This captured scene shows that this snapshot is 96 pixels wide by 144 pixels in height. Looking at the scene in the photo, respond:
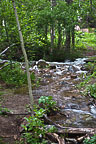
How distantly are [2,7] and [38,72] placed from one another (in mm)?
3617

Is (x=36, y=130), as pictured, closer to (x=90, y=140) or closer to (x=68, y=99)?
(x=90, y=140)

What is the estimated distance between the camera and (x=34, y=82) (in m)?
7.95

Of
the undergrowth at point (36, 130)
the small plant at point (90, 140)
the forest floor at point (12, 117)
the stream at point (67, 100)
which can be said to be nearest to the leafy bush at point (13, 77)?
the stream at point (67, 100)

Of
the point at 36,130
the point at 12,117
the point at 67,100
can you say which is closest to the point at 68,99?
the point at 67,100

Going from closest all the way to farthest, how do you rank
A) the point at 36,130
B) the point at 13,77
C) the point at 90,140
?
the point at 90,140 < the point at 36,130 < the point at 13,77

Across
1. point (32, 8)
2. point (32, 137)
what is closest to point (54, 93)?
point (32, 137)

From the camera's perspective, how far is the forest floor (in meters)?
3.34

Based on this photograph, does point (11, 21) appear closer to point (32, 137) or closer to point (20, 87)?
point (20, 87)

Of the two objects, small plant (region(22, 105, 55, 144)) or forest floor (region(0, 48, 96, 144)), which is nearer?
small plant (region(22, 105, 55, 144))

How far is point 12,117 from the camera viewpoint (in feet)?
13.6

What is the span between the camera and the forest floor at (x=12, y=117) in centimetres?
334

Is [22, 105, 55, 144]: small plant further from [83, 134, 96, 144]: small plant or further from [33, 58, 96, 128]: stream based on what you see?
[33, 58, 96, 128]: stream

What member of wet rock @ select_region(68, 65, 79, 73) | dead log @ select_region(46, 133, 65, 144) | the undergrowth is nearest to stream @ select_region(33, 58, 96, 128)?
wet rock @ select_region(68, 65, 79, 73)

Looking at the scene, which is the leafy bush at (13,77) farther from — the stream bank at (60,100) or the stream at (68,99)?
the stream at (68,99)
